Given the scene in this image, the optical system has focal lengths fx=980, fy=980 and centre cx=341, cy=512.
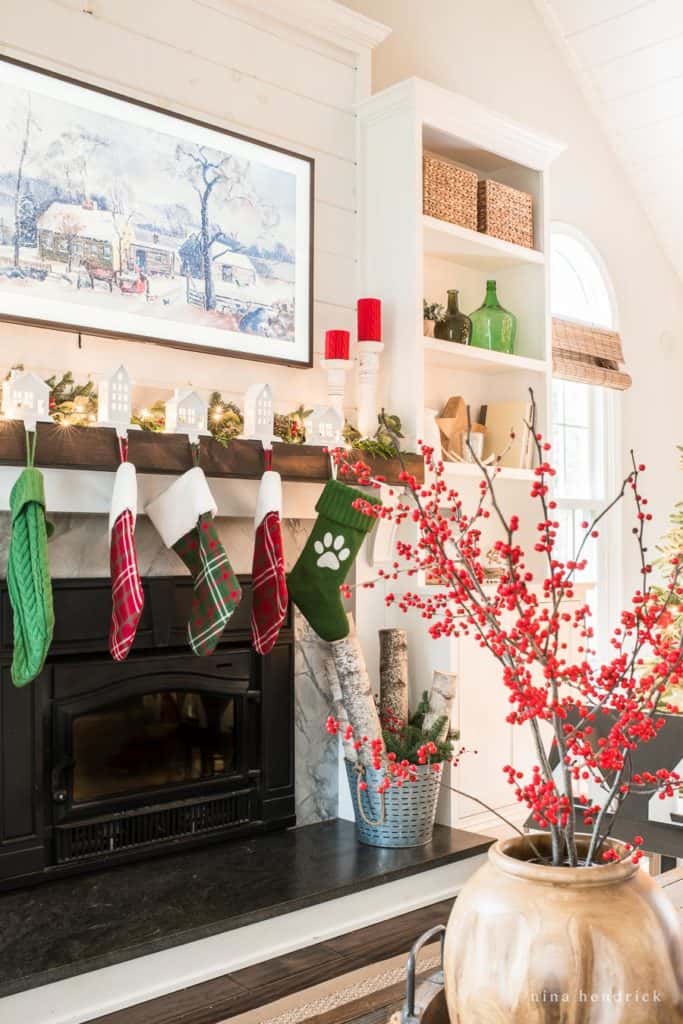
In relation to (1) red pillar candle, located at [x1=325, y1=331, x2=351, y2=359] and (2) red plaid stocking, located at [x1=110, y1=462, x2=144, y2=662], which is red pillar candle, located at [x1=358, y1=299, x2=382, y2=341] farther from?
(2) red plaid stocking, located at [x1=110, y1=462, x2=144, y2=662]

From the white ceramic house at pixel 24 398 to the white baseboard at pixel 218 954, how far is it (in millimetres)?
1233

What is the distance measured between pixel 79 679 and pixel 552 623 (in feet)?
6.03

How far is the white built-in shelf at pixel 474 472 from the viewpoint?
3182 mm

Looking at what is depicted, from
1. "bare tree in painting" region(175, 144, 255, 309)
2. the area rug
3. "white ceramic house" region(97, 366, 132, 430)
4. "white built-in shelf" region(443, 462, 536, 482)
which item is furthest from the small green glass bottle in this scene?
the area rug

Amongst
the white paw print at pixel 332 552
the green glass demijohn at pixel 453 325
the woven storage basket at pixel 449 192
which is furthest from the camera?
the green glass demijohn at pixel 453 325

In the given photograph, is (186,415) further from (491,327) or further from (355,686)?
(491,327)

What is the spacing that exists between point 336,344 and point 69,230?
0.84 m

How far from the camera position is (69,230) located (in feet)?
8.36

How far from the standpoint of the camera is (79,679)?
2.49m

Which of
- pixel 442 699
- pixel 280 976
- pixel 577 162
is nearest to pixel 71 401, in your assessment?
pixel 442 699

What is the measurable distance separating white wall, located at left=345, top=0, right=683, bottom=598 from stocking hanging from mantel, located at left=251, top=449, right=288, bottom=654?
1684mm

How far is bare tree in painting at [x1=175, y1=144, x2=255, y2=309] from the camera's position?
280 centimetres

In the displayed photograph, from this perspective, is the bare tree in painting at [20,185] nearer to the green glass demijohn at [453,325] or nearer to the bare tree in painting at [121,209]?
the bare tree in painting at [121,209]

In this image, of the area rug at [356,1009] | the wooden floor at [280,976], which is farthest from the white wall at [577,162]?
the area rug at [356,1009]
